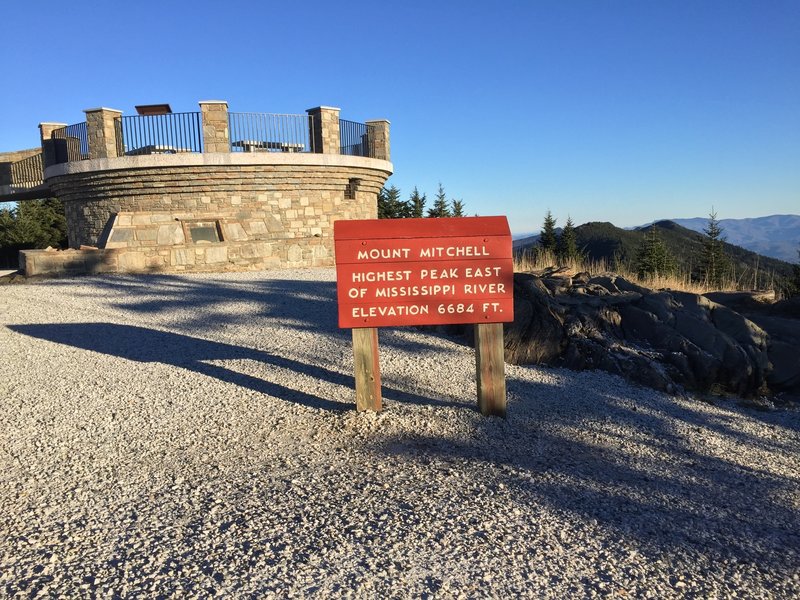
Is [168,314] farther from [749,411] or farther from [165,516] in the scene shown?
[749,411]

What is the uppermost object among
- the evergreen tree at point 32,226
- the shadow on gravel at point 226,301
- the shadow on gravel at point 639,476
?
the evergreen tree at point 32,226

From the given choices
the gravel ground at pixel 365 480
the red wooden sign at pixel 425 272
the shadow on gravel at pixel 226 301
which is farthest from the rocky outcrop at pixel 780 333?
the red wooden sign at pixel 425 272

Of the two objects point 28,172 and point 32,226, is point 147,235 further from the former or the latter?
point 32,226

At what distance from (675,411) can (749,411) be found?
1.11m

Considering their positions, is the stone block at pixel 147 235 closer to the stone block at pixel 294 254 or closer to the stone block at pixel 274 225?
the stone block at pixel 274 225

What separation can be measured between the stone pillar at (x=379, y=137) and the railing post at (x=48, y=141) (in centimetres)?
986

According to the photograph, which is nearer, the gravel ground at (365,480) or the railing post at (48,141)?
the gravel ground at (365,480)

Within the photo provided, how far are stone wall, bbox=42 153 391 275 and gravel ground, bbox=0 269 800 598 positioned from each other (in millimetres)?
7776

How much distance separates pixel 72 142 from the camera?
57.9 feet

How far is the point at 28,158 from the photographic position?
24031 mm

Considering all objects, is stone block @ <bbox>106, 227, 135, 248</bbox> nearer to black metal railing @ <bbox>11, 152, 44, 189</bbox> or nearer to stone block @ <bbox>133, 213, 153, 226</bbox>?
stone block @ <bbox>133, 213, 153, 226</bbox>

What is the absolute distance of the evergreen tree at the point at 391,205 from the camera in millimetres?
35375

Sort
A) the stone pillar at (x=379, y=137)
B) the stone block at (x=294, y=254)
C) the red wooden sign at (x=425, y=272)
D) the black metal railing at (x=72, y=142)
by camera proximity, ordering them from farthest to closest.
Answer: the stone pillar at (x=379, y=137) → the black metal railing at (x=72, y=142) → the stone block at (x=294, y=254) → the red wooden sign at (x=425, y=272)

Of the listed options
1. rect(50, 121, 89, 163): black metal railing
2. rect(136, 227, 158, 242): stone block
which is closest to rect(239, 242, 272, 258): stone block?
rect(136, 227, 158, 242): stone block
